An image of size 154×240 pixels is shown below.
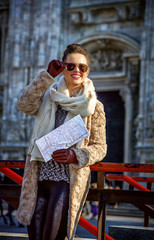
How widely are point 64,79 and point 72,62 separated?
0.43ft

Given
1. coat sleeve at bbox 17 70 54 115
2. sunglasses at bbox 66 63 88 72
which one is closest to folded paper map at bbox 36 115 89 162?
coat sleeve at bbox 17 70 54 115

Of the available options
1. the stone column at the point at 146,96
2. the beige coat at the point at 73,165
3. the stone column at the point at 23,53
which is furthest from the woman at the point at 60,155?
the stone column at the point at 23,53

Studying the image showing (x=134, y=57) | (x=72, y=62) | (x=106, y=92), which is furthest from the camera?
(x=106, y=92)

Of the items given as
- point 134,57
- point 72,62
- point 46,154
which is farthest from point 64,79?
point 134,57

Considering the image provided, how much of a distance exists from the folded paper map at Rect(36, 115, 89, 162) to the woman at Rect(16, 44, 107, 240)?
0.05 m

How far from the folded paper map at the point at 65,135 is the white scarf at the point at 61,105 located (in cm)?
5

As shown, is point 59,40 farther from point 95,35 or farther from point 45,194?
Answer: point 45,194

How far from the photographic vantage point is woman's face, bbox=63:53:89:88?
2.88 metres

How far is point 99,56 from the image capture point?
15938mm

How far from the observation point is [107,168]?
9.85 ft

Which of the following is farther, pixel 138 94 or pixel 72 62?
pixel 138 94

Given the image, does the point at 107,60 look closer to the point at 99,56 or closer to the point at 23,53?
the point at 99,56

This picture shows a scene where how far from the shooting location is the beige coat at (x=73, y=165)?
2.60 metres

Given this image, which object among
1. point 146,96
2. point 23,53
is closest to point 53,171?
point 146,96
